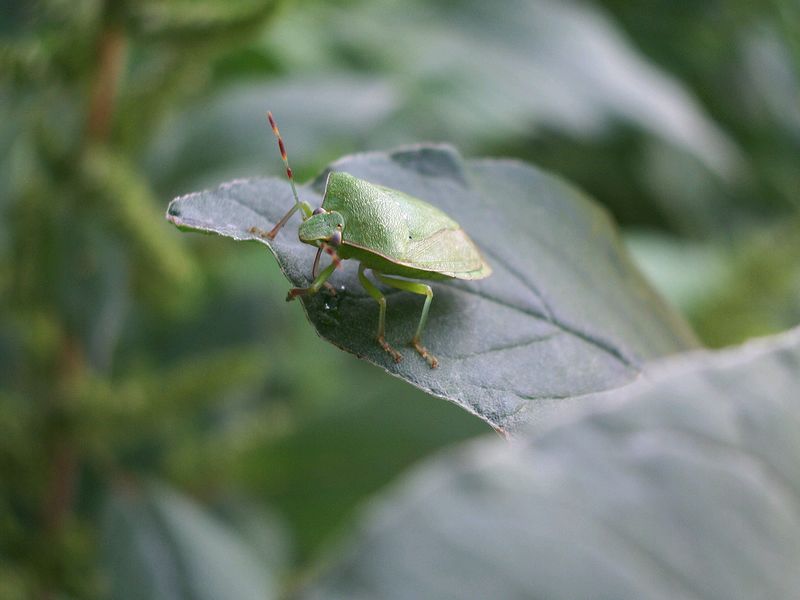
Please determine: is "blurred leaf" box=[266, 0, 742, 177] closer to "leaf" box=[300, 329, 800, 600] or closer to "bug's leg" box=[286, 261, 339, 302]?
"bug's leg" box=[286, 261, 339, 302]

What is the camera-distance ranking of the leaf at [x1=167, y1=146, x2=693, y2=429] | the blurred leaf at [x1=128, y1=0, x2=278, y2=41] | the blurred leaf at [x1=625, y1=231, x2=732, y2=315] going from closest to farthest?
the leaf at [x1=167, y1=146, x2=693, y2=429] < the blurred leaf at [x1=128, y1=0, x2=278, y2=41] < the blurred leaf at [x1=625, y1=231, x2=732, y2=315]

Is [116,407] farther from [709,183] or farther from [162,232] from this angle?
[709,183]

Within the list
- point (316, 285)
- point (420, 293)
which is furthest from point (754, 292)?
point (316, 285)

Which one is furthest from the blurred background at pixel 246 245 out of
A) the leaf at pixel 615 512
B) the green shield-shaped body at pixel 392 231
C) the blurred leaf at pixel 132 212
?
the leaf at pixel 615 512

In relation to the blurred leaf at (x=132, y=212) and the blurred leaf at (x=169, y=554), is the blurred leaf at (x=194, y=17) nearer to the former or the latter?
the blurred leaf at (x=132, y=212)

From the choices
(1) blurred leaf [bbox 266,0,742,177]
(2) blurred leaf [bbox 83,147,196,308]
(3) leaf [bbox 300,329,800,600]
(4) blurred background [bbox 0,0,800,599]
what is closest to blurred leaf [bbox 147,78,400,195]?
(4) blurred background [bbox 0,0,800,599]

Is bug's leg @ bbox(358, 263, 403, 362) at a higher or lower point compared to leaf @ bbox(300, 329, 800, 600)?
lower
